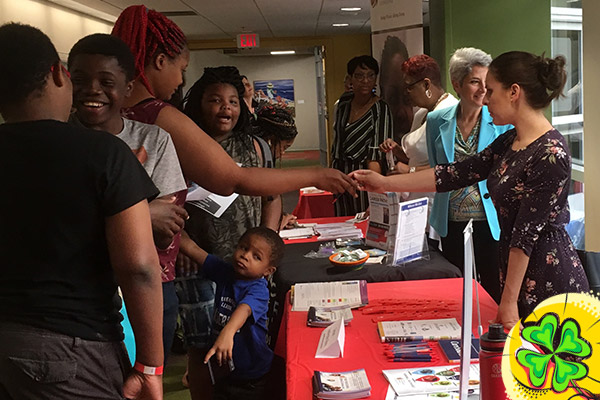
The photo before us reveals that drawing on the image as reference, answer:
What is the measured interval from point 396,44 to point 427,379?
4.35 m

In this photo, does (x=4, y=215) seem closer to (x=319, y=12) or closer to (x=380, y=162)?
(x=380, y=162)

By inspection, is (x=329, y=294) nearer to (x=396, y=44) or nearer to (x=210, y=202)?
(x=210, y=202)

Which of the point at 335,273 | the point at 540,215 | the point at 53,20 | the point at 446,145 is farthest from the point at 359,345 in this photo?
the point at 53,20

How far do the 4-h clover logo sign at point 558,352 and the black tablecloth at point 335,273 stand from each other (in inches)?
59.6

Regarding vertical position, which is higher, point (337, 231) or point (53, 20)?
point (53, 20)

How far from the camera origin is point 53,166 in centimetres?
126

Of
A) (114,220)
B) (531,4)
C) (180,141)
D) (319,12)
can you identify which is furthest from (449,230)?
(319,12)

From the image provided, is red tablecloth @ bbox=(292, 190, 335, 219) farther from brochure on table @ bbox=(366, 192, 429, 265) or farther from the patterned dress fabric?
the patterned dress fabric

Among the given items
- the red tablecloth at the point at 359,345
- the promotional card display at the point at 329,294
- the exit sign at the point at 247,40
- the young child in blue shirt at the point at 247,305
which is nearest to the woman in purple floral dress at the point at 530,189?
the red tablecloth at the point at 359,345

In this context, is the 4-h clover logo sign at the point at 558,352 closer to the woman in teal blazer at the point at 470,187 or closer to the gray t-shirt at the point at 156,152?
the gray t-shirt at the point at 156,152

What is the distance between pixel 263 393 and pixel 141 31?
1382 millimetres

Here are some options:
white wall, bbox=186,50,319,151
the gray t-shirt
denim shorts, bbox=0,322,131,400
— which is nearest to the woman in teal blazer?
the gray t-shirt

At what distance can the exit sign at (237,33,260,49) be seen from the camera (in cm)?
1311

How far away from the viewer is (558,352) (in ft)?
3.32
